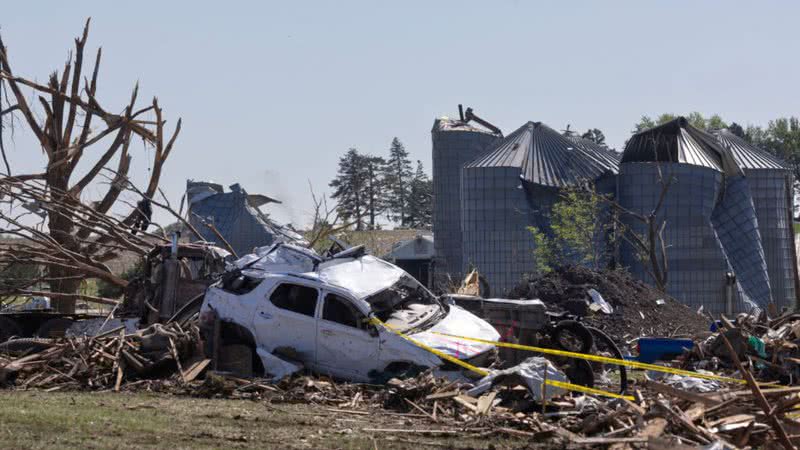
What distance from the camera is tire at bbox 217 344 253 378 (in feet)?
47.1

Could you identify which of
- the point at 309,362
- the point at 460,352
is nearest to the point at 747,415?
the point at 460,352

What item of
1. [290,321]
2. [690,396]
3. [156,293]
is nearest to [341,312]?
[290,321]

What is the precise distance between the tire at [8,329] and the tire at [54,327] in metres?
0.33

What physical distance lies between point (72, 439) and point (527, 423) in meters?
4.08

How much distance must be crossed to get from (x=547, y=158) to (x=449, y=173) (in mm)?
8559

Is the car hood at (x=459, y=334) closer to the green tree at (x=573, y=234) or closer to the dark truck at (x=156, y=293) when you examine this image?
the dark truck at (x=156, y=293)

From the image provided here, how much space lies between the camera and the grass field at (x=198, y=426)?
9.35 m

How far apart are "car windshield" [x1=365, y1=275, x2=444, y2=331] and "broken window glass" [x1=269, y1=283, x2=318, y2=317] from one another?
2.52 feet

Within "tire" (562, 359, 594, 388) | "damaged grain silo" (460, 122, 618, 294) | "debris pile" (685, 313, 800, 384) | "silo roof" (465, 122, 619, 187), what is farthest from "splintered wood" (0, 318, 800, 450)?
"silo roof" (465, 122, 619, 187)

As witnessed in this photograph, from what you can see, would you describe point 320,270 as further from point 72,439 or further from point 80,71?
point 80,71

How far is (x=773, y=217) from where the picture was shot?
45.2 m

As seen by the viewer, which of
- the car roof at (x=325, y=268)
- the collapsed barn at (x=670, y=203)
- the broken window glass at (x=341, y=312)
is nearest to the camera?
the broken window glass at (x=341, y=312)

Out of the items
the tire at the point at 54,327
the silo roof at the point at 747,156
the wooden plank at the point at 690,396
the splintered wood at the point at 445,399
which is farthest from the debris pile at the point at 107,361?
the silo roof at the point at 747,156

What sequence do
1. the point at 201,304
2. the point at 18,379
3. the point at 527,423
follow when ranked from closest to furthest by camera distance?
the point at 527,423 < the point at 18,379 < the point at 201,304
